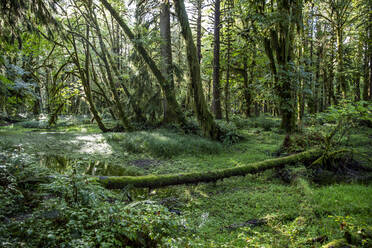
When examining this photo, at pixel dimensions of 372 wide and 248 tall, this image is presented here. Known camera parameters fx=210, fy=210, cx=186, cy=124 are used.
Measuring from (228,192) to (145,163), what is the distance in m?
3.60

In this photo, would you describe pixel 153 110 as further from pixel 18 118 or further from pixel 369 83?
→ pixel 18 118

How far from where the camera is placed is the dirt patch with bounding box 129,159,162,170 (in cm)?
746

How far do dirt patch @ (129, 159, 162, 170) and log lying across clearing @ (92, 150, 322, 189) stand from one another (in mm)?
2165

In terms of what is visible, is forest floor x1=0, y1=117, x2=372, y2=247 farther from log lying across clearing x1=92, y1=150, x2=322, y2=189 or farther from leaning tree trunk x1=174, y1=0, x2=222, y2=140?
leaning tree trunk x1=174, y1=0, x2=222, y2=140

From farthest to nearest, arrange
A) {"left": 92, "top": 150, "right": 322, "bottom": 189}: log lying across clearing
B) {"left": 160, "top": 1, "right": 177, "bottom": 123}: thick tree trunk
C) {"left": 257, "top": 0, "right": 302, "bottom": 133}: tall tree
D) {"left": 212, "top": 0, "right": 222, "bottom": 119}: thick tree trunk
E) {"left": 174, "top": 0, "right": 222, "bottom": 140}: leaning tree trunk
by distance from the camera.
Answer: {"left": 212, "top": 0, "right": 222, "bottom": 119}: thick tree trunk → {"left": 160, "top": 1, "right": 177, "bottom": 123}: thick tree trunk → {"left": 257, "top": 0, "right": 302, "bottom": 133}: tall tree → {"left": 174, "top": 0, "right": 222, "bottom": 140}: leaning tree trunk → {"left": 92, "top": 150, "right": 322, "bottom": 189}: log lying across clearing

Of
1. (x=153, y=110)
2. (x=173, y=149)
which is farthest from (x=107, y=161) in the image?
(x=153, y=110)

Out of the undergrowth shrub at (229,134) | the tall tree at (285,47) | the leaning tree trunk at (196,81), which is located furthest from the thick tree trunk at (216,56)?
the leaning tree trunk at (196,81)

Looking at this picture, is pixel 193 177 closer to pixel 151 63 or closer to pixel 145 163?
pixel 145 163

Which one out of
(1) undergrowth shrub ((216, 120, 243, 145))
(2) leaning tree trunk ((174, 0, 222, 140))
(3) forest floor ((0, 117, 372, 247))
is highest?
(2) leaning tree trunk ((174, 0, 222, 140))

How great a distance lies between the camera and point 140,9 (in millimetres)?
11289

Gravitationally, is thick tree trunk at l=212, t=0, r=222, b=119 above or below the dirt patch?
above

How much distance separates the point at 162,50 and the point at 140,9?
236 cm

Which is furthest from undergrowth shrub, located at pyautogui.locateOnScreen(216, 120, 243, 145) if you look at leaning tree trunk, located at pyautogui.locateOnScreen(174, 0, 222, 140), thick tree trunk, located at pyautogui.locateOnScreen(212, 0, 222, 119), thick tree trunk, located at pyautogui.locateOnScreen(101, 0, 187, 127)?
thick tree trunk, located at pyautogui.locateOnScreen(212, 0, 222, 119)

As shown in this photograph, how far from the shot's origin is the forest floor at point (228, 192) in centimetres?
333
